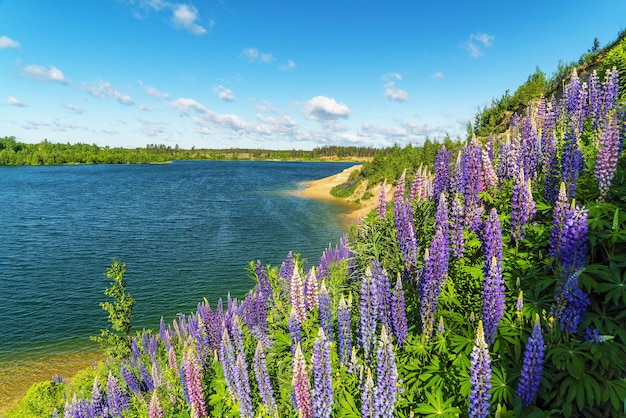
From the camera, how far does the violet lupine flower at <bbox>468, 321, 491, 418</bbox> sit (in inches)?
140

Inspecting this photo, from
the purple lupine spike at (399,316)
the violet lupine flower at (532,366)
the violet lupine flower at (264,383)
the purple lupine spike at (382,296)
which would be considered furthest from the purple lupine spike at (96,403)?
the violet lupine flower at (532,366)

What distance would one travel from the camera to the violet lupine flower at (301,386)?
439 centimetres

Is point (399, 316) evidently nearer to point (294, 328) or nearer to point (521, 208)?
point (294, 328)

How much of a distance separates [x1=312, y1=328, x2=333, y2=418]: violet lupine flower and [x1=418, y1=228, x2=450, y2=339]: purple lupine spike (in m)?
1.59

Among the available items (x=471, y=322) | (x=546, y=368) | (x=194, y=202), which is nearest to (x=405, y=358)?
(x=471, y=322)

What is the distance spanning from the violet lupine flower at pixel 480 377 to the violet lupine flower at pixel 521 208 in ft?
9.12

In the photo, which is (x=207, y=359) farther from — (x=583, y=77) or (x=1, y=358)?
(x=583, y=77)

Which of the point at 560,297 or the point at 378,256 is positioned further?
the point at 378,256

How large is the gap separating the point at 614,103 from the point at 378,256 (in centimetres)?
665

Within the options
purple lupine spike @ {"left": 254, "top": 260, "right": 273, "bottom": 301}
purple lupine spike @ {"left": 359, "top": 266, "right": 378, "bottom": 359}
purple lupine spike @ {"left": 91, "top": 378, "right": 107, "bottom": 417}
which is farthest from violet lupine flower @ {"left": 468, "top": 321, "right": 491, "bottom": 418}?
purple lupine spike @ {"left": 91, "top": 378, "right": 107, "bottom": 417}

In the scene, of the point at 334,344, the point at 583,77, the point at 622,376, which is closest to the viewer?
the point at 622,376

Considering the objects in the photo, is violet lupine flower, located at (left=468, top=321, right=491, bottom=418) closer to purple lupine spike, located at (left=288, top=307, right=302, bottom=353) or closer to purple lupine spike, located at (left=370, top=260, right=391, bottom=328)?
purple lupine spike, located at (left=370, top=260, right=391, bottom=328)

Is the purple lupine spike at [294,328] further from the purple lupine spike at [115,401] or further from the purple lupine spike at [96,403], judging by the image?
the purple lupine spike at [96,403]

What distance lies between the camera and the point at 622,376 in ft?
13.3
